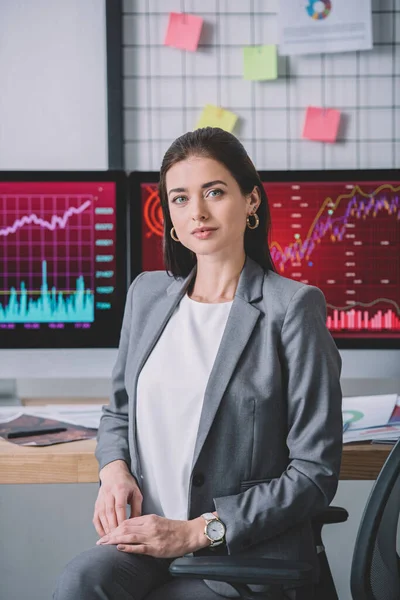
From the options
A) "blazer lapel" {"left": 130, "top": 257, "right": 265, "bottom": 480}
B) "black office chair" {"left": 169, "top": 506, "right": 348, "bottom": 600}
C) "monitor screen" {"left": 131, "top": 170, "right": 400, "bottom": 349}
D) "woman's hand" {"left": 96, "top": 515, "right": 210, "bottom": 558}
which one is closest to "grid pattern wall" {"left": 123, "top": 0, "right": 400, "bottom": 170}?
"monitor screen" {"left": 131, "top": 170, "right": 400, "bottom": 349}

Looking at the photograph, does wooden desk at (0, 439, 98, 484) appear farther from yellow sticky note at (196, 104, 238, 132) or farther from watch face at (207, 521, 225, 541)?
yellow sticky note at (196, 104, 238, 132)

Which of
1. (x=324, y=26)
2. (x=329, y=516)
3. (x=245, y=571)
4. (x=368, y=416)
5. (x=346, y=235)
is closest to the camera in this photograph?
(x=245, y=571)

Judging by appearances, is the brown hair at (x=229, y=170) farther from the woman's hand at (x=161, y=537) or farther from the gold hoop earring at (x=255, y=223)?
the woman's hand at (x=161, y=537)

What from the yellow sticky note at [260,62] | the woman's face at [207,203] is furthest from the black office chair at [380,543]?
the yellow sticky note at [260,62]

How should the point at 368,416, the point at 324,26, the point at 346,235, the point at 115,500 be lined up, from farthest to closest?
the point at 324,26 < the point at 346,235 < the point at 368,416 < the point at 115,500

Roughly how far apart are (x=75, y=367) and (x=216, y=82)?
857 millimetres

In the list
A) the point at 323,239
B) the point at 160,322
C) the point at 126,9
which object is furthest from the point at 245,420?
the point at 126,9

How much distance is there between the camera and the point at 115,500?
1276 millimetres

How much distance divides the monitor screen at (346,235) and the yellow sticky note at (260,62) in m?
0.33

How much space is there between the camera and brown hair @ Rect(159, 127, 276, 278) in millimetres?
1348

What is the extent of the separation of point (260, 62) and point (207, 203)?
860 millimetres

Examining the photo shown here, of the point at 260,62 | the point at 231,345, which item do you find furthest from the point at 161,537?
the point at 260,62

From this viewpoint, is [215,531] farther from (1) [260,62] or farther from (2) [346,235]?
(1) [260,62]

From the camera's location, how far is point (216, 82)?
2.07m
